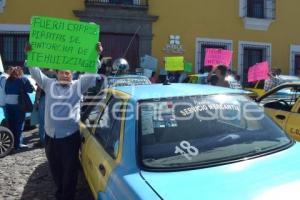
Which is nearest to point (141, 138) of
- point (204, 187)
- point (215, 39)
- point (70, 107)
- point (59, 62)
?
point (204, 187)

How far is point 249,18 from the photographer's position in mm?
17422

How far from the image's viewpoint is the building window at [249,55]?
17625 mm

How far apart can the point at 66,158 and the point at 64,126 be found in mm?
331

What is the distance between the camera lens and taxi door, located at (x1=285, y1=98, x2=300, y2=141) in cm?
562

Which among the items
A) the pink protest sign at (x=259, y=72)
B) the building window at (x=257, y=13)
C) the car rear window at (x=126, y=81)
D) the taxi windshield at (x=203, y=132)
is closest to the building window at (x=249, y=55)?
the building window at (x=257, y=13)

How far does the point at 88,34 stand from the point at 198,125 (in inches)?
81.9

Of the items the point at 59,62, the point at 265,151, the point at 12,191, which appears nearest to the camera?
the point at 265,151

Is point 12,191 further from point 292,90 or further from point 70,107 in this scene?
point 292,90

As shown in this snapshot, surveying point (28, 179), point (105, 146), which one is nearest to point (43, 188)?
point (28, 179)

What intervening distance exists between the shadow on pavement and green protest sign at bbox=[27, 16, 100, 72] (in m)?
1.59

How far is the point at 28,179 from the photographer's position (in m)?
6.19

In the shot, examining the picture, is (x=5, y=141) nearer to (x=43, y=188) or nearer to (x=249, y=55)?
(x=43, y=188)

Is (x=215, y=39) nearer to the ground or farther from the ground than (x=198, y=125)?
farther from the ground

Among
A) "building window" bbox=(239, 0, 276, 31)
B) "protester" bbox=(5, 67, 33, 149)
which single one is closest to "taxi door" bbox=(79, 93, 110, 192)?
"protester" bbox=(5, 67, 33, 149)
